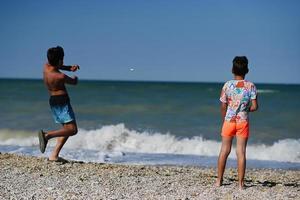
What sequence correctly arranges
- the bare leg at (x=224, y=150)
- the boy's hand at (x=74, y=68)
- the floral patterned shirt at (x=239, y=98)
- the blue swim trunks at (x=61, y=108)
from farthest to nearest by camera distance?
the blue swim trunks at (x=61, y=108) → the boy's hand at (x=74, y=68) → the bare leg at (x=224, y=150) → the floral patterned shirt at (x=239, y=98)

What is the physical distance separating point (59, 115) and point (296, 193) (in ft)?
11.1

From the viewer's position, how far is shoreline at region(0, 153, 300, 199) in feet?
18.6

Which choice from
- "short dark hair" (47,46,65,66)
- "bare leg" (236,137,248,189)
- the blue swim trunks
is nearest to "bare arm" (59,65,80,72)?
"short dark hair" (47,46,65,66)

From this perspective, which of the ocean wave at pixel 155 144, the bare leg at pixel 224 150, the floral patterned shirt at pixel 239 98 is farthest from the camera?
the ocean wave at pixel 155 144

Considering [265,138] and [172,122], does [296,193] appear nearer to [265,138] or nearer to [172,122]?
[265,138]

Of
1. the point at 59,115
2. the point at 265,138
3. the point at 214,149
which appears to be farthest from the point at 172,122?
the point at 59,115

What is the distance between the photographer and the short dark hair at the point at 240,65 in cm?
592

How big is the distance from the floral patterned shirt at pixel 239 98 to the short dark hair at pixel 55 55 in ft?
8.26

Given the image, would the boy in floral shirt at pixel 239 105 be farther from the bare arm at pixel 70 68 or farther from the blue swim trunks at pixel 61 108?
the blue swim trunks at pixel 61 108

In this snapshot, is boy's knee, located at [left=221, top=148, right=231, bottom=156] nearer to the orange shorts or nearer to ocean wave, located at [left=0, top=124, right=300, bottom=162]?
the orange shorts

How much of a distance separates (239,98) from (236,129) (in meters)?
0.36

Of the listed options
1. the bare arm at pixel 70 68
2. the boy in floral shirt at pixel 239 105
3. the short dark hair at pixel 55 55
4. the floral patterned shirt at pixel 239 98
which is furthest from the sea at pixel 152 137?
the floral patterned shirt at pixel 239 98

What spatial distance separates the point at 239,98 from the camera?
5.88 meters

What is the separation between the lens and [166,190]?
595 cm
